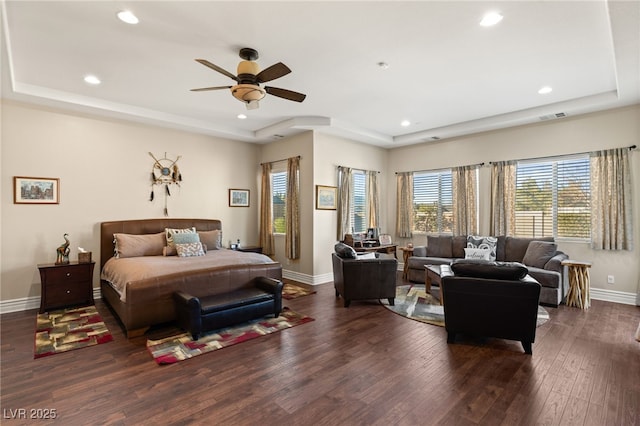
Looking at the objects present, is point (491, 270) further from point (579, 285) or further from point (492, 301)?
point (579, 285)

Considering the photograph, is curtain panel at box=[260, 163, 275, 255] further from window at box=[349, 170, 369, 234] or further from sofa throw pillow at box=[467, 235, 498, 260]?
sofa throw pillow at box=[467, 235, 498, 260]

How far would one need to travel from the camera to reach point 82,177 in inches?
196

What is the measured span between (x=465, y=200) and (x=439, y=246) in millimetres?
1129

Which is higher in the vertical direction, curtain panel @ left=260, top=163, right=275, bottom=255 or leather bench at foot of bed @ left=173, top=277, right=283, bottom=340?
curtain panel @ left=260, top=163, right=275, bottom=255

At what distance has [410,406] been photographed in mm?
2244

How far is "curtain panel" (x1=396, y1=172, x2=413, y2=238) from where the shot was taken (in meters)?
7.33

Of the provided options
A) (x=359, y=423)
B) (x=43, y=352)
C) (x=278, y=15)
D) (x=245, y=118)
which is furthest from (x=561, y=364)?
(x=245, y=118)

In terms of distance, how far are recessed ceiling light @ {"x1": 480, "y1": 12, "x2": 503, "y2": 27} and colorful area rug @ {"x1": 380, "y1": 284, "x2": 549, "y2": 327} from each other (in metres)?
3.31

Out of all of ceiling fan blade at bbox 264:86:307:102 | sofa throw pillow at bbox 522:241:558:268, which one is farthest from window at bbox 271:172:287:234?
sofa throw pillow at bbox 522:241:558:268

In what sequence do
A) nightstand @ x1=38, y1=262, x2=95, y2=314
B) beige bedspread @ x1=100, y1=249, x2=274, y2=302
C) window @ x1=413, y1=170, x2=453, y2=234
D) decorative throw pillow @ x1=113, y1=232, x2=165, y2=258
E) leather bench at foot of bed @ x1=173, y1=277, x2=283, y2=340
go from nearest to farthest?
leather bench at foot of bed @ x1=173, y1=277, x2=283, y2=340, beige bedspread @ x1=100, y1=249, x2=274, y2=302, nightstand @ x1=38, y1=262, x2=95, y2=314, decorative throw pillow @ x1=113, y1=232, x2=165, y2=258, window @ x1=413, y1=170, x2=453, y2=234

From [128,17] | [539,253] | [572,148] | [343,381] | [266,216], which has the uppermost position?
[128,17]

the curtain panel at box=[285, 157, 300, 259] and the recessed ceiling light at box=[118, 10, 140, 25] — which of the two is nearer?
the recessed ceiling light at box=[118, 10, 140, 25]

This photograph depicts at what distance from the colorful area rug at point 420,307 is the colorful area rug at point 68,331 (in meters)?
3.66

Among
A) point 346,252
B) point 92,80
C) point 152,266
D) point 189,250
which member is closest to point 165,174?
point 189,250
